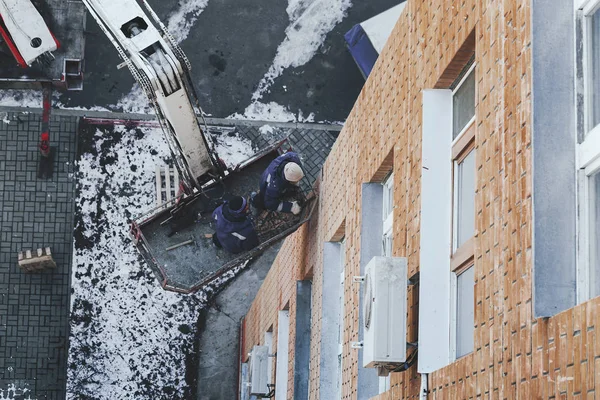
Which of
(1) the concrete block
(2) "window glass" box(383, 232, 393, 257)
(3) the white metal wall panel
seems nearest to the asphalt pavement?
(1) the concrete block

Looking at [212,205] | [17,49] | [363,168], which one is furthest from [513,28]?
[17,49]

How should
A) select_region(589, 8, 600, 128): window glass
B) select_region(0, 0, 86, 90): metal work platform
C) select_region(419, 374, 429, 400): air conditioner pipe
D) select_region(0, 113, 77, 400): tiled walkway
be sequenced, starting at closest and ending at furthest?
select_region(589, 8, 600, 128): window glass
select_region(419, 374, 429, 400): air conditioner pipe
select_region(0, 0, 86, 90): metal work platform
select_region(0, 113, 77, 400): tiled walkway

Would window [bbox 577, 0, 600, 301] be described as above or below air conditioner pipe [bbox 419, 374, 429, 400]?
above

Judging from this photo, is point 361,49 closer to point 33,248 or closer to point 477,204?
point 33,248

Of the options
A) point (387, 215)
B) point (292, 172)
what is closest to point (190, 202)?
point (292, 172)

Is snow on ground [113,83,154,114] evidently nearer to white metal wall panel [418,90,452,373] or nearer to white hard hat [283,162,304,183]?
white hard hat [283,162,304,183]

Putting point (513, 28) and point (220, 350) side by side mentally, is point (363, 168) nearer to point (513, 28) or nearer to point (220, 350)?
point (513, 28)

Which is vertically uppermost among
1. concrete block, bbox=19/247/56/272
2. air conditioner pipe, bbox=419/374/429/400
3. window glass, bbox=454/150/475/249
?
concrete block, bbox=19/247/56/272

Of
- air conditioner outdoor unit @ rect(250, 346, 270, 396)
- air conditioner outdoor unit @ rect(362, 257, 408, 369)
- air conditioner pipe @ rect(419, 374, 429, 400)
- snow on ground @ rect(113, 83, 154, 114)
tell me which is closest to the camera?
air conditioner pipe @ rect(419, 374, 429, 400)
